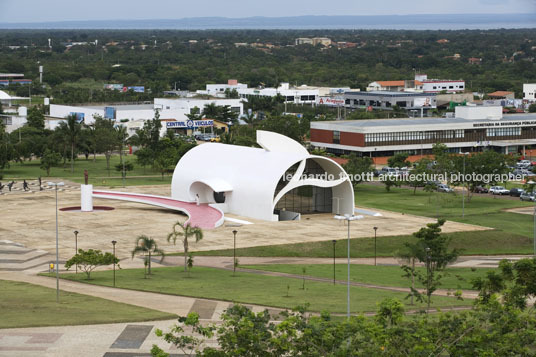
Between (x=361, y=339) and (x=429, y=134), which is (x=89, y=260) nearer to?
(x=361, y=339)

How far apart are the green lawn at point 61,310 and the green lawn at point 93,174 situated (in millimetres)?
63934

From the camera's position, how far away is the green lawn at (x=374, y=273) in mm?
64500

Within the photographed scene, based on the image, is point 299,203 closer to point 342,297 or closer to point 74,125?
point 342,297

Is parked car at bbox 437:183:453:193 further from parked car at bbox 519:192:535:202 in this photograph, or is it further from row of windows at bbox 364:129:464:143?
row of windows at bbox 364:129:464:143

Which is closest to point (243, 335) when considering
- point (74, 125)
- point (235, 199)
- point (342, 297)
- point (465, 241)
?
point (342, 297)

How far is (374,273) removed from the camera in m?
68.8

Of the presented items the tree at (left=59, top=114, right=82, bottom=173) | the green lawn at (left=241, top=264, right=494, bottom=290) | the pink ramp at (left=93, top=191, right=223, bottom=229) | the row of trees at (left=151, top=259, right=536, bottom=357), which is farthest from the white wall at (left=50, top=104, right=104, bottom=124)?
the row of trees at (left=151, top=259, right=536, bottom=357)

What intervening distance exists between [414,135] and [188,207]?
64.4 meters

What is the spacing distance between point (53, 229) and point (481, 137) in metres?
91.0

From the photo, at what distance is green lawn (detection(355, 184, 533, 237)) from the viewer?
89.7 m

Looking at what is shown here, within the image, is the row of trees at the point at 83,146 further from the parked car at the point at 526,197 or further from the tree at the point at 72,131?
the parked car at the point at 526,197

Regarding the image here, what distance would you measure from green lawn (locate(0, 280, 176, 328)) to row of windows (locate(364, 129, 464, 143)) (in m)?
93.6

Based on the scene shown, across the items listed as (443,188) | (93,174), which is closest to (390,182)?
(443,188)

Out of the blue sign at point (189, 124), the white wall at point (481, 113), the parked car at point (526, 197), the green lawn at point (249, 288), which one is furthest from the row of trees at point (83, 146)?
the green lawn at point (249, 288)
